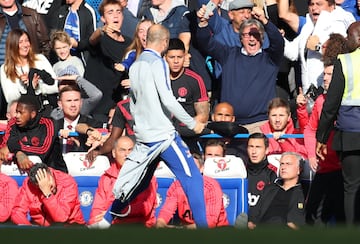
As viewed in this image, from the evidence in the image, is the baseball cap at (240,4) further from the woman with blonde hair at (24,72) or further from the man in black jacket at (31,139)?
the man in black jacket at (31,139)

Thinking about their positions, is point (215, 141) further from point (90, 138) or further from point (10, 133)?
point (10, 133)

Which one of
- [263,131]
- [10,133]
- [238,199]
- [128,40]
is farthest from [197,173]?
[128,40]

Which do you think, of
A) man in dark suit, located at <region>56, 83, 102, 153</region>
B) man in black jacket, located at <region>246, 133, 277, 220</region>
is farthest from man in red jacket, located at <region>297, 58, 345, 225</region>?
man in dark suit, located at <region>56, 83, 102, 153</region>

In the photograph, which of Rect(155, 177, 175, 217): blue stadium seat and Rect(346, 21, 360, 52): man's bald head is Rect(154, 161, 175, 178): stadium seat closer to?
Rect(155, 177, 175, 217): blue stadium seat

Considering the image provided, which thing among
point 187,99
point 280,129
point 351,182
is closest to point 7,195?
point 187,99

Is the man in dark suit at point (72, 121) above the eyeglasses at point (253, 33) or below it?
below

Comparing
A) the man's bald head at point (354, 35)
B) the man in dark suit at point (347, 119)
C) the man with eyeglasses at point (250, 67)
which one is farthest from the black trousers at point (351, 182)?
the man with eyeglasses at point (250, 67)

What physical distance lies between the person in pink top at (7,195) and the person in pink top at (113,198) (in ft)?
2.70

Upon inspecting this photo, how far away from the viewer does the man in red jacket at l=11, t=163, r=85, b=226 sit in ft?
30.0

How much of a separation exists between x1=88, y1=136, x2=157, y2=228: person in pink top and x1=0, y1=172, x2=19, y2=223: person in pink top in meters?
0.82

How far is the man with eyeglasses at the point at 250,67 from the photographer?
33.8ft

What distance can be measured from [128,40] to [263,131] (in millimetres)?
2120

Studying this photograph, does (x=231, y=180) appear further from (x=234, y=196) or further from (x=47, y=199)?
(x=47, y=199)

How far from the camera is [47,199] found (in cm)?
916
